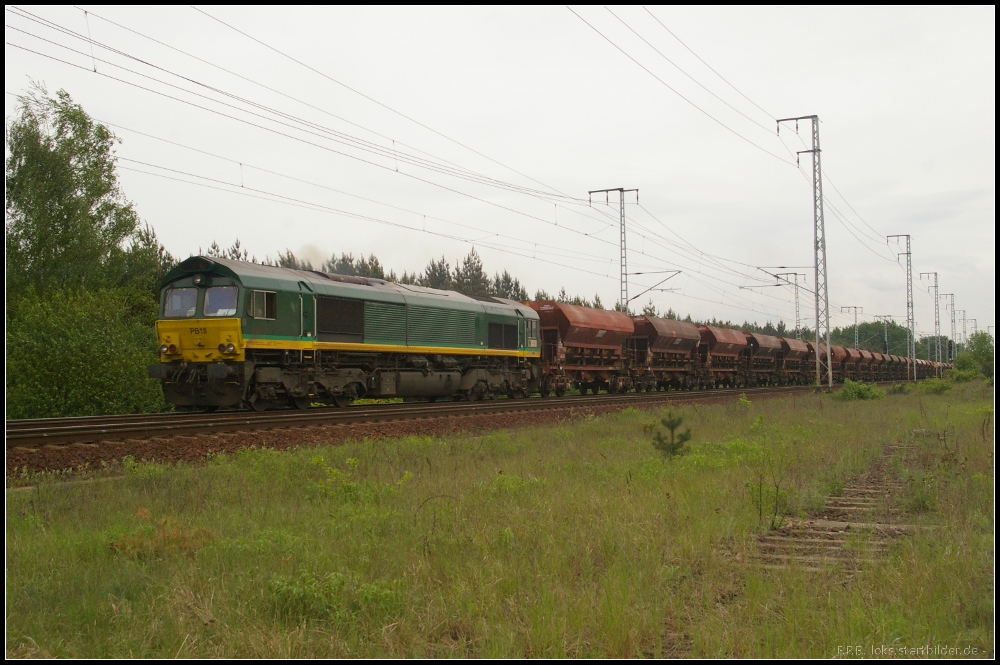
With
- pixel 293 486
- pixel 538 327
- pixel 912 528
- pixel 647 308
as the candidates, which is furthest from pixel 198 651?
pixel 647 308

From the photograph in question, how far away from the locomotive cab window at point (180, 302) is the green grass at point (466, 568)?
7.95 metres

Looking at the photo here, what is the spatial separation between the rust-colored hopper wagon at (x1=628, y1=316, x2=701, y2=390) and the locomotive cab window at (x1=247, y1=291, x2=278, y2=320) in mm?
24150

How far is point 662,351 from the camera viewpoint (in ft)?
132

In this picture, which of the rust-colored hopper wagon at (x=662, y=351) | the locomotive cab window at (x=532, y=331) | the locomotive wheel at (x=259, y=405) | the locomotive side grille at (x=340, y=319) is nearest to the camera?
the locomotive wheel at (x=259, y=405)

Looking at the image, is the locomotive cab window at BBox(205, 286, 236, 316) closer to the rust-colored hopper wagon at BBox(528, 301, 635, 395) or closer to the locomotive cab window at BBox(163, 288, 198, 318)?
the locomotive cab window at BBox(163, 288, 198, 318)

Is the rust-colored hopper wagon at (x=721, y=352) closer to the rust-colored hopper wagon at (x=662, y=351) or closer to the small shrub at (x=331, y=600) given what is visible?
the rust-colored hopper wagon at (x=662, y=351)

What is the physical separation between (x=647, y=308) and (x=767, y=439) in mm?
64297

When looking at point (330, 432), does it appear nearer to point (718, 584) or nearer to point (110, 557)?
point (110, 557)

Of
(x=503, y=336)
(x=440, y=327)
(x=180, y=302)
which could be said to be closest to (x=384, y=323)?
(x=440, y=327)

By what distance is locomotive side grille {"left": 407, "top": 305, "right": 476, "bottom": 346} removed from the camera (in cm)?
2298

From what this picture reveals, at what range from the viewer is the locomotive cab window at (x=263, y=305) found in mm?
17812

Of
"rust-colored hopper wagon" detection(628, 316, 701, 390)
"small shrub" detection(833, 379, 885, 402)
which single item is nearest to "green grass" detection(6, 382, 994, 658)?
"small shrub" detection(833, 379, 885, 402)

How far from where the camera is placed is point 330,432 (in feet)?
51.2

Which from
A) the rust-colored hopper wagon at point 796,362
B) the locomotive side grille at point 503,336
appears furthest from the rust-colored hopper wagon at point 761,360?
the locomotive side grille at point 503,336
